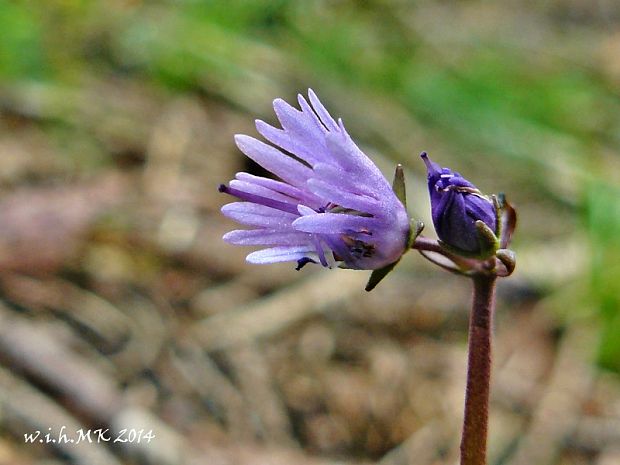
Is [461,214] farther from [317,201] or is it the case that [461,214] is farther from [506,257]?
[317,201]

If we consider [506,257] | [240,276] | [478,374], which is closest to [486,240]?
[506,257]

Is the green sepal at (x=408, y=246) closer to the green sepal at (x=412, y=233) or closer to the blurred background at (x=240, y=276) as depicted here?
the green sepal at (x=412, y=233)

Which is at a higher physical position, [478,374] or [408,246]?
[408,246]

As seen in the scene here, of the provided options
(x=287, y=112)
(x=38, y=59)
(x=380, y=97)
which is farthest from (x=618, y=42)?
(x=287, y=112)

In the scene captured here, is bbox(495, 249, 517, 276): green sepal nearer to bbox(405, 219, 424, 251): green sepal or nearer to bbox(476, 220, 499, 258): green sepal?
bbox(476, 220, 499, 258): green sepal

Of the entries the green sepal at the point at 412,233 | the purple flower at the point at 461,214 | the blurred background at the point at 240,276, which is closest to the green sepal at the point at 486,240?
the purple flower at the point at 461,214

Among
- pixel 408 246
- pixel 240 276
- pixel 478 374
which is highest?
pixel 408 246
